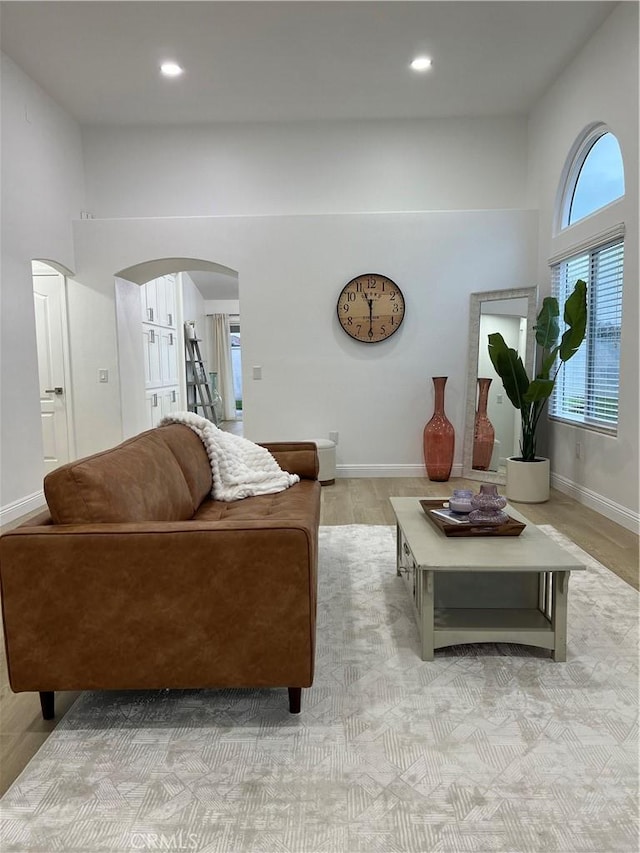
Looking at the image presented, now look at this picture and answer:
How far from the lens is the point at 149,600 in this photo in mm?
1652

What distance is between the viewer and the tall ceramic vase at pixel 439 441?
5.30 metres

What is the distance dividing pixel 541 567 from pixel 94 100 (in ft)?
Result: 17.7

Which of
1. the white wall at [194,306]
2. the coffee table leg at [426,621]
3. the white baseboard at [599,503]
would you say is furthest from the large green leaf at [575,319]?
the white wall at [194,306]

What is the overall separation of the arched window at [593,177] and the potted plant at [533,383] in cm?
66

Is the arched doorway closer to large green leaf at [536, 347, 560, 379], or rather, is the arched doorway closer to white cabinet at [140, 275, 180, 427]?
white cabinet at [140, 275, 180, 427]

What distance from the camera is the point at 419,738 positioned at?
5.52ft

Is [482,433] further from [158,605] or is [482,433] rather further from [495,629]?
[158,605]

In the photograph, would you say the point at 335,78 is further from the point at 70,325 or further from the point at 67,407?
the point at 67,407

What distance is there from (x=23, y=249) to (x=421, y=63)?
11.3 feet

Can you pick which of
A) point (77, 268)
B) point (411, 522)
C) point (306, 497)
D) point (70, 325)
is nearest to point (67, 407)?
point (70, 325)

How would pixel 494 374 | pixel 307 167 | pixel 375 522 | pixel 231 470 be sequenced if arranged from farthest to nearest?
pixel 307 167
pixel 494 374
pixel 375 522
pixel 231 470

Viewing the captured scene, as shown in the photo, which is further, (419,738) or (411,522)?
(411,522)

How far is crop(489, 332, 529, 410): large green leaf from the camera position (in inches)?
180

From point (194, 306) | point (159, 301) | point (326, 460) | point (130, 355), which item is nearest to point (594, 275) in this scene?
point (326, 460)
